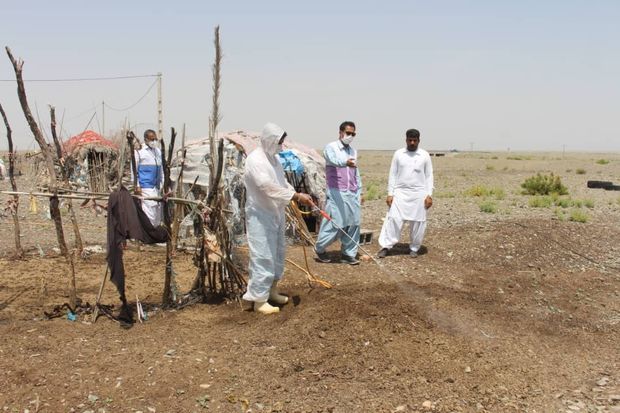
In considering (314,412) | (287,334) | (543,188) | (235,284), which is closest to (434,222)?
(235,284)

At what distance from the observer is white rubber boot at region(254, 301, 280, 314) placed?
4.75 m

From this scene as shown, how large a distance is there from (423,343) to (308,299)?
1261 millimetres

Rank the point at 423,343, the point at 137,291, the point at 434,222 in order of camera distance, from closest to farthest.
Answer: the point at 423,343
the point at 137,291
the point at 434,222

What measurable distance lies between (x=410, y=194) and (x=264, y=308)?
3114 millimetres

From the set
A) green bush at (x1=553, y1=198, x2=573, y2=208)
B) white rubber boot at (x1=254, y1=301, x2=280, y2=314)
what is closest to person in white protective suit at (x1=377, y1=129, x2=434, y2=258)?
white rubber boot at (x1=254, y1=301, x2=280, y2=314)

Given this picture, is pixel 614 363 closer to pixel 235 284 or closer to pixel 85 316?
pixel 235 284

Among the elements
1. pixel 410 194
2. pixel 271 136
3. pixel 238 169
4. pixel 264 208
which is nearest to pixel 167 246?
pixel 264 208

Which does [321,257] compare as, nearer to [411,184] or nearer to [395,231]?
[395,231]

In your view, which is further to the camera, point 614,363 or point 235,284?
point 235,284

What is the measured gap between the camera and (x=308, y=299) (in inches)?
200

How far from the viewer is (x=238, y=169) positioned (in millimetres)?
9047

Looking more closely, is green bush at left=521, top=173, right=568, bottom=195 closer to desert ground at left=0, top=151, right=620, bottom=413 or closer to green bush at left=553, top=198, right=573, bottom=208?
green bush at left=553, top=198, right=573, bottom=208

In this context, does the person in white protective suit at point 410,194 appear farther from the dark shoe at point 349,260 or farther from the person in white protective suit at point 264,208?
the person in white protective suit at point 264,208

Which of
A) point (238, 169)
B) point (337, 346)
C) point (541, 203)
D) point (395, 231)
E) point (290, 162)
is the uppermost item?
point (290, 162)
